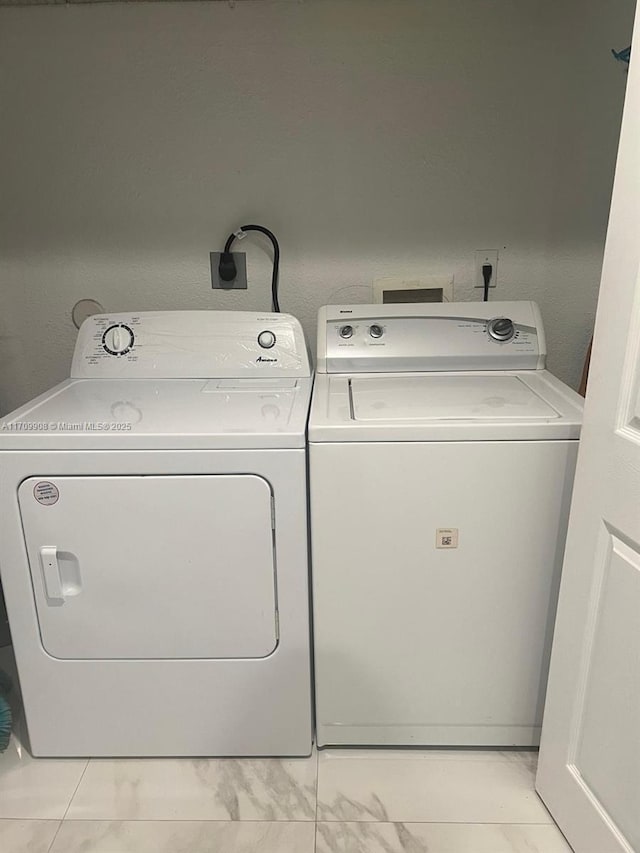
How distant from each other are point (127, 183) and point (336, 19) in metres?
0.77

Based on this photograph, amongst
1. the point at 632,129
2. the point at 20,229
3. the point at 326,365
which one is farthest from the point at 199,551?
the point at 20,229

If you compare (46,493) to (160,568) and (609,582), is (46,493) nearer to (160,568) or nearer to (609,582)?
(160,568)

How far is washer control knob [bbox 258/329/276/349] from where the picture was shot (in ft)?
5.72

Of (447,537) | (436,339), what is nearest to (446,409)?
(447,537)

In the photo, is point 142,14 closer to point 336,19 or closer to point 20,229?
point 336,19

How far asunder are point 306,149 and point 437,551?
1247 millimetres

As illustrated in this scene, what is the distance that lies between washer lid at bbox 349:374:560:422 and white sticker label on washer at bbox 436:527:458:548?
25 cm

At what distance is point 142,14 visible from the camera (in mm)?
1780

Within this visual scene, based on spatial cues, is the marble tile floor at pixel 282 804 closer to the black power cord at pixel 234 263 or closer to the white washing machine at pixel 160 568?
the white washing machine at pixel 160 568

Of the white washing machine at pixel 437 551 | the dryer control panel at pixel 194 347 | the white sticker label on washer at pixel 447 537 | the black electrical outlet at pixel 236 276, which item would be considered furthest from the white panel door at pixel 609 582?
the black electrical outlet at pixel 236 276

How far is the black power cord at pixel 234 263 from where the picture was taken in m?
1.92

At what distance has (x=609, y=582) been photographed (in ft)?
3.72

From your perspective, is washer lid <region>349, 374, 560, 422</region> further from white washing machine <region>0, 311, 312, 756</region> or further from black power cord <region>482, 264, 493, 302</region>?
black power cord <region>482, 264, 493, 302</region>

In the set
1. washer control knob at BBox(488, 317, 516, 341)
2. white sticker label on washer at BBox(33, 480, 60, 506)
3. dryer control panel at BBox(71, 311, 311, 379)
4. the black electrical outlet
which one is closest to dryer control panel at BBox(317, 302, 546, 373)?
washer control knob at BBox(488, 317, 516, 341)
